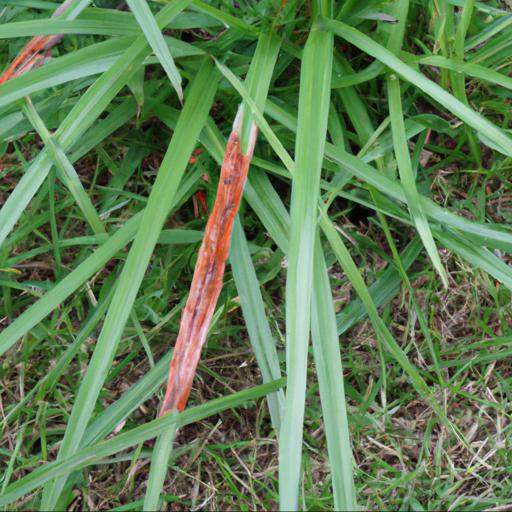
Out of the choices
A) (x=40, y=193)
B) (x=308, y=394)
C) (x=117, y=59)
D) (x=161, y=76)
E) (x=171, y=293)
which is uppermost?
(x=117, y=59)

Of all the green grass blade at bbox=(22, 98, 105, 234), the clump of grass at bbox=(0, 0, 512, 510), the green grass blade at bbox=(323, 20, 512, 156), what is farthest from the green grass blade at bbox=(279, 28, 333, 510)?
the green grass blade at bbox=(22, 98, 105, 234)

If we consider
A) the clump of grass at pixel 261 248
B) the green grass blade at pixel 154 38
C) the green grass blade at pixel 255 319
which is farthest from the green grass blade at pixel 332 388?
the green grass blade at pixel 154 38

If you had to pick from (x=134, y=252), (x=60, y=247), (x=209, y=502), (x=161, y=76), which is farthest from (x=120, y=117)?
(x=209, y=502)

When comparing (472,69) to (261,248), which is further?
(261,248)

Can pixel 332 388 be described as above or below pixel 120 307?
below

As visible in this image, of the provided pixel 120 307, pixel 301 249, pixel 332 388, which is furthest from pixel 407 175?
pixel 120 307

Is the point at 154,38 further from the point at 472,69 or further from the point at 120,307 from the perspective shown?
the point at 472,69

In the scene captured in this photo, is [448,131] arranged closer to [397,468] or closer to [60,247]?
[397,468]

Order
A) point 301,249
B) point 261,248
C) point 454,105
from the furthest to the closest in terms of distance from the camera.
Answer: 1. point 261,248
2. point 454,105
3. point 301,249
